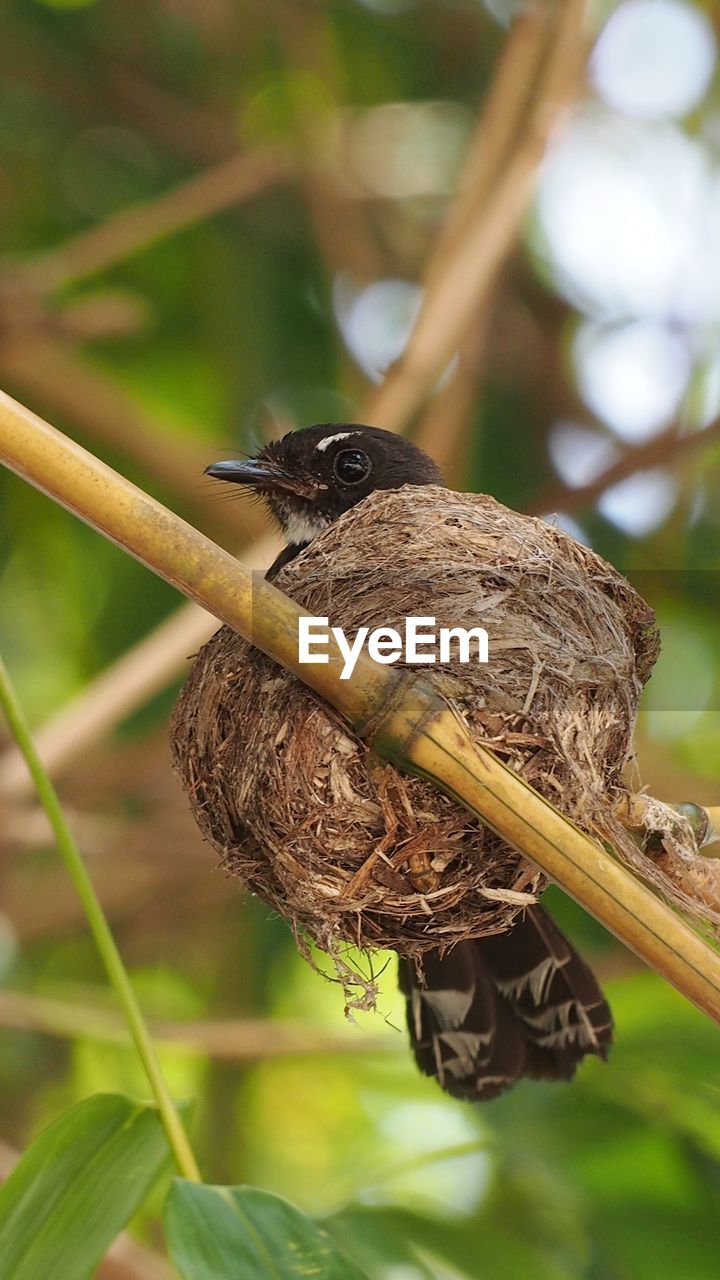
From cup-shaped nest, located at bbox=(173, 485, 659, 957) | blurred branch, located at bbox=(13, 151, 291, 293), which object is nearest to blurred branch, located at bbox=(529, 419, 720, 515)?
blurred branch, located at bbox=(13, 151, 291, 293)

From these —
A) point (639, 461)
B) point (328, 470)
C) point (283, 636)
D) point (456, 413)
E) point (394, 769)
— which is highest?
point (456, 413)

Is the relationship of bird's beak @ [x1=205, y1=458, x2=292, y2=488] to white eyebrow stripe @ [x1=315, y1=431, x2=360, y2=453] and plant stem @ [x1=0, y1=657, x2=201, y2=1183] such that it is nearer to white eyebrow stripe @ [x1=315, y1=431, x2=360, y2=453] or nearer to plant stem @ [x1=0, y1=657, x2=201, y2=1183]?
white eyebrow stripe @ [x1=315, y1=431, x2=360, y2=453]

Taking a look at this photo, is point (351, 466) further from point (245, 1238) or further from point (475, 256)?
point (245, 1238)

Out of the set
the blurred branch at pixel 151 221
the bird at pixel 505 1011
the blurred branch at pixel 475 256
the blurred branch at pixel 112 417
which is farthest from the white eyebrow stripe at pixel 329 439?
the blurred branch at pixel 151 221

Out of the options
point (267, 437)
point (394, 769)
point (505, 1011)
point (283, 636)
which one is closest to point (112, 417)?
point (267, 437)

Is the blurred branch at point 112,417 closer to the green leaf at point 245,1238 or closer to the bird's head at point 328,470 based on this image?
the bird's head at point 328,470

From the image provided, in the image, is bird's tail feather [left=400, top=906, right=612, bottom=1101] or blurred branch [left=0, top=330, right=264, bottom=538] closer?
bird's tail feather [left=400, top=906, right=612, bottom=1101]
